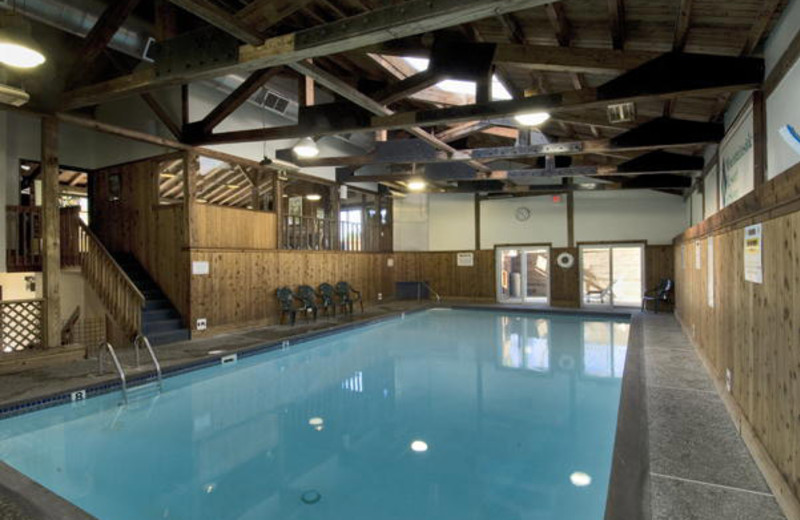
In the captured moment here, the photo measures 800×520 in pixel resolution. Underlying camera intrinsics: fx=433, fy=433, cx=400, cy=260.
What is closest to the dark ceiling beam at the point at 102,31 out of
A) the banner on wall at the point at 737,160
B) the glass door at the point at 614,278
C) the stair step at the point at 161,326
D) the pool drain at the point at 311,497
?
the stair step at the point at 161,326

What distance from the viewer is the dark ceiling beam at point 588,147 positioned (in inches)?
211

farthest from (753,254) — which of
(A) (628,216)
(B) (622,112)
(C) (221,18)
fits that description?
(A) (628,216)

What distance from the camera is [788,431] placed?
2084 mm

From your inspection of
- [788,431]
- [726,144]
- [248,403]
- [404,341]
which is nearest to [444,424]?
[248,403]

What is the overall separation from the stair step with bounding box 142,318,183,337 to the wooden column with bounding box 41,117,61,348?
120 cm

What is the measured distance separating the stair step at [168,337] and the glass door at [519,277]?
8573 millimetres

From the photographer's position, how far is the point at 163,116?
6.82 metres

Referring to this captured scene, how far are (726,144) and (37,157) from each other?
9928 millimetres

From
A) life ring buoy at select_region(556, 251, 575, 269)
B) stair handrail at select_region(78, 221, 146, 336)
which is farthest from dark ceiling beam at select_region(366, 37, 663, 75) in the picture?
life ring buoy at select_region(556, 251, 575, 269)

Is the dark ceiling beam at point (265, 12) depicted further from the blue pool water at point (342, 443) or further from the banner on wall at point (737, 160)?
the banner on wall at point (737, 160)

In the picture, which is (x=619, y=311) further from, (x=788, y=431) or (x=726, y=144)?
(x=788, y=431)

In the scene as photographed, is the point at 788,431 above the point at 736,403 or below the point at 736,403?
above

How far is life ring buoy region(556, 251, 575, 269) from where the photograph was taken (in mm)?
11797

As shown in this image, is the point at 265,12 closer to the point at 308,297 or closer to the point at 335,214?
the point at 308,297
